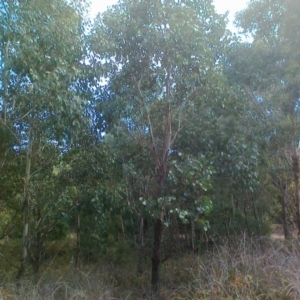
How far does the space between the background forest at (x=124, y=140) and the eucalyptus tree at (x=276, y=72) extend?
0.39 meters

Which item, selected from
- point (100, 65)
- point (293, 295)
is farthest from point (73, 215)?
point (293, 295)

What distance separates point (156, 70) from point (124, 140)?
1570 mm

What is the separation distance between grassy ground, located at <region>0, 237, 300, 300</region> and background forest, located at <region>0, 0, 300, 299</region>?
0.11 ft

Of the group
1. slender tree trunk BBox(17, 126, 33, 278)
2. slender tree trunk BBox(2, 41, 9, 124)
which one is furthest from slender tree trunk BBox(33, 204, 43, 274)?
slender tree trunk BBox(2, 41, 9, 124)

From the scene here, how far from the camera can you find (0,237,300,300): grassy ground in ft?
21.8

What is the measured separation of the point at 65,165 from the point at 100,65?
2.13 m

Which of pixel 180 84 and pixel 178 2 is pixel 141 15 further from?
pixel 180 84

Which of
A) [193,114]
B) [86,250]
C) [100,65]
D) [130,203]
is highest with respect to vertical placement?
[100,65]

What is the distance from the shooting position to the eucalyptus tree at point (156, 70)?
27.5 ft

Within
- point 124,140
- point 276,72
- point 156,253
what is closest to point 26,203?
point 124,140

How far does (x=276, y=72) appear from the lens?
38.6 feet

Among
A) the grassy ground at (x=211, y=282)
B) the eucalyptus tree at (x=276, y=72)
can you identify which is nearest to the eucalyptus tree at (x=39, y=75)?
the grassy ground at (x=211, y=282)

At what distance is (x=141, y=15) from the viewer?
8.62 metres

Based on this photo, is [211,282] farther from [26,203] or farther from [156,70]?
[156,70]
